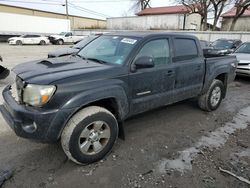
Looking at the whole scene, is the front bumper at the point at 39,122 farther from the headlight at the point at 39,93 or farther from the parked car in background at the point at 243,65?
the parked car in background at the point at 243,65

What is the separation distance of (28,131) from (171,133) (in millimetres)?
2458

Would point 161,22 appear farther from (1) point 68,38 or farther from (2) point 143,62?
(2) point 143,62

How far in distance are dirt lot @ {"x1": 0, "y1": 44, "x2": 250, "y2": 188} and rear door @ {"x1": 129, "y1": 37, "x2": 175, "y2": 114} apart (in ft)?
2.12

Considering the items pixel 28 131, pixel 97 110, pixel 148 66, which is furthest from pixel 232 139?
pixel 28 131

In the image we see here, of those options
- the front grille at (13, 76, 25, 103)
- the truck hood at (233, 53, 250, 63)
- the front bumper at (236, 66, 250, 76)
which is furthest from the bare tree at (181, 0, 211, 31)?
the front grille at (13, 76, 25, 103)

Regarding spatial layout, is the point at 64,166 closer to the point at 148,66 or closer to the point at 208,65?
the point at 148,66

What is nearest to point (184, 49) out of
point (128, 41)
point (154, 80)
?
point (154, 80)

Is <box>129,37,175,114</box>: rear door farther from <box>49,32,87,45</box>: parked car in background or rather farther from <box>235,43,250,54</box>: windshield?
<box>49,32,87,45</box>: parked car in background

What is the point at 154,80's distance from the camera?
365cm

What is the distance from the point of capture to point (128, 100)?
11.0 ft

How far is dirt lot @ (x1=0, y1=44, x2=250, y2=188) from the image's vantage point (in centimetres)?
279

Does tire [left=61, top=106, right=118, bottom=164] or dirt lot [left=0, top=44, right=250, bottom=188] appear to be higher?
tire [left=61, top=106, right=118, bottom=164]

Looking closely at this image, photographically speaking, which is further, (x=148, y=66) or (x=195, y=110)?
(x=195, y=110)

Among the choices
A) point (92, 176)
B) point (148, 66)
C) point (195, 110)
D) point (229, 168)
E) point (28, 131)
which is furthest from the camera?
point (195, 110)
